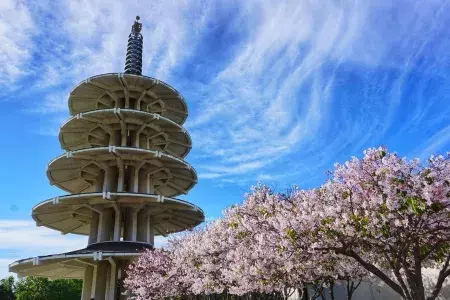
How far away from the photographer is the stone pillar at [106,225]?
35.4 metres

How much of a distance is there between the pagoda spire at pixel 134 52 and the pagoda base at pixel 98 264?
73.7 feet

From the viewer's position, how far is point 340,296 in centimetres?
3106

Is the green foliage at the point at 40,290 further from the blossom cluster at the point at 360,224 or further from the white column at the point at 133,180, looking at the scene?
the blossom cluster at the point at 360,224

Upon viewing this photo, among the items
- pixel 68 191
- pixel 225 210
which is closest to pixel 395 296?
pixel 225 210

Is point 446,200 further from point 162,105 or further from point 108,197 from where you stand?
point 162,105

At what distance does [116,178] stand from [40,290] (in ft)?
196

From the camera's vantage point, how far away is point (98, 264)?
3416 centimetres

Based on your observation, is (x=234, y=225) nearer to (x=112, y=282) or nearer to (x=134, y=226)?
(x=112, y=282)

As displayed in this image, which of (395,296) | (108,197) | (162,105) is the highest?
(162,105)

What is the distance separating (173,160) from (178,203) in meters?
4.84

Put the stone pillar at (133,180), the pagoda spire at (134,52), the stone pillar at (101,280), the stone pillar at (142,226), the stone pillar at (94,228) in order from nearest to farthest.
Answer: the stone pillar at (101,280) < the stone pillar at (94,228) < the stone pillar at (142,226) < the stone pillar at (133,180) < the pagoda spire at (134,52)

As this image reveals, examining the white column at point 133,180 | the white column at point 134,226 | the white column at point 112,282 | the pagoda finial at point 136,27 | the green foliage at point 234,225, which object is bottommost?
the green foliage at point 234,225

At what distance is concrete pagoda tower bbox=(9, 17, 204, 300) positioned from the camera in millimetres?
33750

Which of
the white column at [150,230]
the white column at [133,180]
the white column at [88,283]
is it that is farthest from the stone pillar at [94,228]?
the white column at [150,230]
